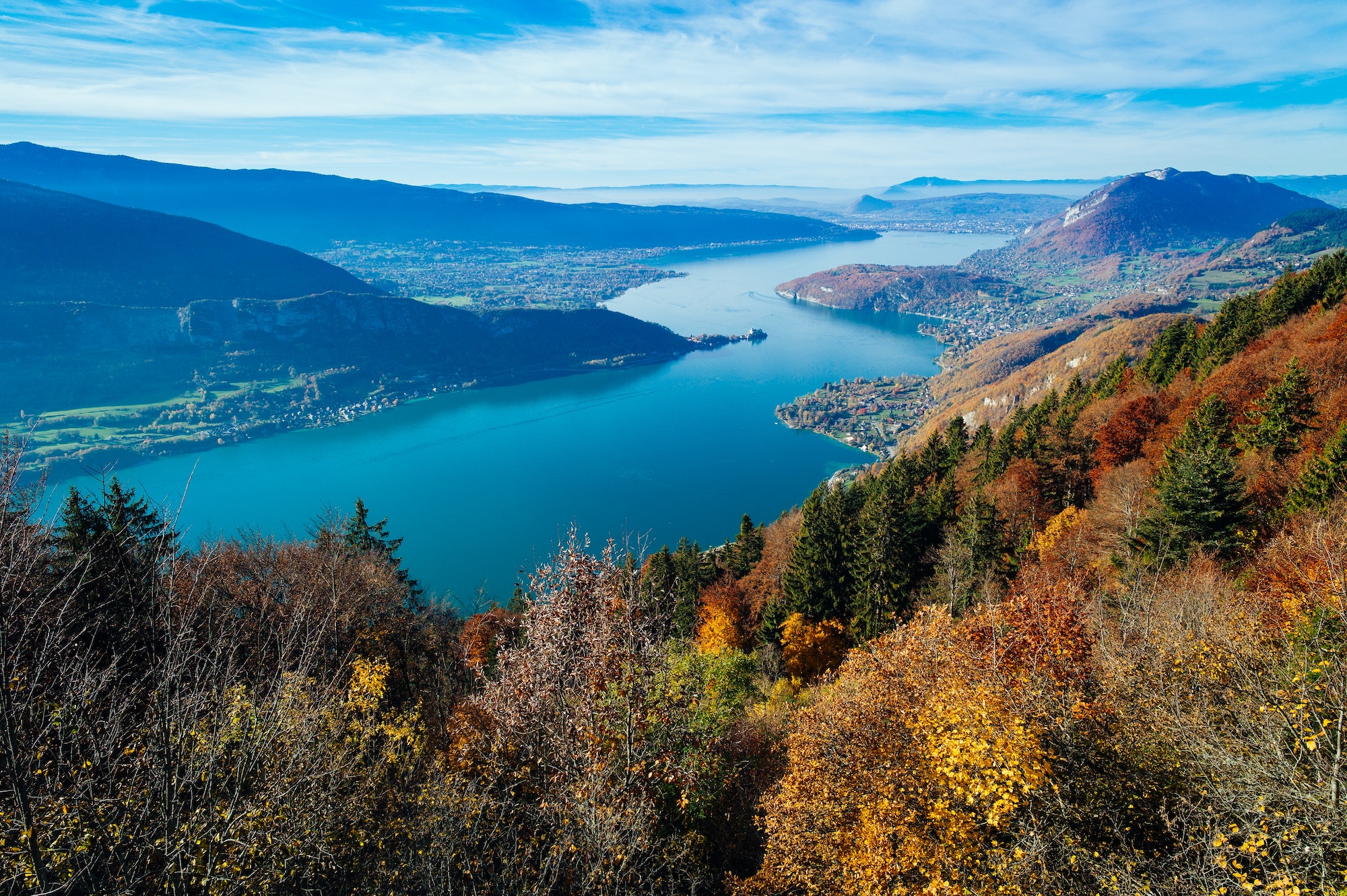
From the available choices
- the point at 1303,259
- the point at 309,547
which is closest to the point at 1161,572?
the point at 309,547

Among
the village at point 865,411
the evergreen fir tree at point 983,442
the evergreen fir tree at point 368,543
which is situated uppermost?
the evergreen fir tree at point 983,442

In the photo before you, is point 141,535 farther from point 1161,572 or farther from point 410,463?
point 410,463

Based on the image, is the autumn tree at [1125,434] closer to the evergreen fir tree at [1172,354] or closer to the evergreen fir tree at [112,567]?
the evergreen fir tree at [1172,354]

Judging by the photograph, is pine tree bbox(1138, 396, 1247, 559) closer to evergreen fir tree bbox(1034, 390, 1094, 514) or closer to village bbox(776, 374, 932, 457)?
evergreen fir tree bbox(1034, 390, 1094, 514)

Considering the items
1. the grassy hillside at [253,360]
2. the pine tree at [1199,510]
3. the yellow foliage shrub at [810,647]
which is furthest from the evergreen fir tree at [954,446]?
the grassy hillside at [253,360]

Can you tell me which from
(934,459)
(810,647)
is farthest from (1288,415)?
(934,459)

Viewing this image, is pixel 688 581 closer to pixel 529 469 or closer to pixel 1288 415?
pixel 1288 415
